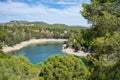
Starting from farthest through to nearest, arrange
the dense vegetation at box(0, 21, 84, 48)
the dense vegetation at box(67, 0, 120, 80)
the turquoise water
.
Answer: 1. the dense vegetation at box(0, 21, 84, 48)
2. the turquoise water
3. the dense vegetation at box(67, 0, 120, 80)

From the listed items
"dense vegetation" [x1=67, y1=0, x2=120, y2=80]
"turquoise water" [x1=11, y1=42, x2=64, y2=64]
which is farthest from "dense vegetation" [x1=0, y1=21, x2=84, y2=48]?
"dense vegetation" [x1=67, y1=0, x2=120, y2=80]

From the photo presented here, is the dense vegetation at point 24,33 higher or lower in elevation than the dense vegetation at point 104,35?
lower

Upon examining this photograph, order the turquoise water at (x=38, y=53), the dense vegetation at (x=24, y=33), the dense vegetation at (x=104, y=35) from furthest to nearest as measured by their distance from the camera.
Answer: the dense vegetation at (x=24, y=33) → the turquoise water at (x=38, y=53) → the dense vegetation at (x=104, y=35)

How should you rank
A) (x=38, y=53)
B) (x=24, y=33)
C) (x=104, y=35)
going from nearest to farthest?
(x=104, y=35) → (x=38, y=53) → (x=24, y=33)

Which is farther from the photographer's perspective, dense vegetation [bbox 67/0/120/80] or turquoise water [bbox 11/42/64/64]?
turquoise water [bbox 11/42/64/64]

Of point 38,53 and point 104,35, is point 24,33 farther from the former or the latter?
point 104,35

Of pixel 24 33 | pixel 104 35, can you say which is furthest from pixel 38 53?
pixel 104 35

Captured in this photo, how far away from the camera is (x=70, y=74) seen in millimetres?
23031

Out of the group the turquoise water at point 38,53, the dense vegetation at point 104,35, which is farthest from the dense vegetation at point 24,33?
Answer: the dense vegetation at point 104,35

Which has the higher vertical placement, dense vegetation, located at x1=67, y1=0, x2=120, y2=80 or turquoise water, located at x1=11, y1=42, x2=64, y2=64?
dense vegetation, located at x1=67, y1=0, x2=120, y2=80

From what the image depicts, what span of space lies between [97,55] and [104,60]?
0.70 m

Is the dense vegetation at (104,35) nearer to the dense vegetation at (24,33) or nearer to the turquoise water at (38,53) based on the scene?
the turquoise water at (38,53)

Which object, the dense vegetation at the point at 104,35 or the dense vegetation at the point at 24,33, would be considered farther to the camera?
the dense vegetation at the point at 24,33

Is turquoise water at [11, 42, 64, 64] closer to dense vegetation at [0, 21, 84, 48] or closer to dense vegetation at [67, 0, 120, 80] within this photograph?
dense vegetation at [0, 21, 84, 48]
